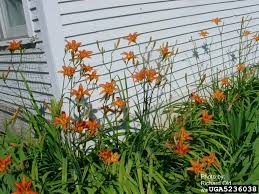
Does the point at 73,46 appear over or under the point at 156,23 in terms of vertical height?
under

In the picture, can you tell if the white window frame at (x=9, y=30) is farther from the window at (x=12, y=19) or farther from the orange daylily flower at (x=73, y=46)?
the orange daylily flower at (x=73, y=46)

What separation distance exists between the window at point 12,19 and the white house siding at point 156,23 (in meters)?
0.76

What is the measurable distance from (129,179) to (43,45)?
5.63 ft

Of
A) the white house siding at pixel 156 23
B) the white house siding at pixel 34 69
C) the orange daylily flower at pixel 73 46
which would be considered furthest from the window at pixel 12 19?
the orange daylily flower at pixel 73 46

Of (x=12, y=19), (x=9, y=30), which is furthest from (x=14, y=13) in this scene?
(x=9, y=30)

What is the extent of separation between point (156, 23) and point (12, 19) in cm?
179

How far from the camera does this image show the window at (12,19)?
399 cm

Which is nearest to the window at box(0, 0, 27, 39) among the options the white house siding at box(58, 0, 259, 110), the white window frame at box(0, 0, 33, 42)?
the white window frame at box(0, 0, 33, 42)

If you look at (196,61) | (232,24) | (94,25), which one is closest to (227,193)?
(94,25)

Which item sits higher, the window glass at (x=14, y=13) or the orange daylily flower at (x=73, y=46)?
the window glass at (x=14, y=13)

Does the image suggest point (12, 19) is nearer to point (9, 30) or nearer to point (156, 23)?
point (9, 30)

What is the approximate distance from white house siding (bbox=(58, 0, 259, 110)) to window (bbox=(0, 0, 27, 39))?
76cm

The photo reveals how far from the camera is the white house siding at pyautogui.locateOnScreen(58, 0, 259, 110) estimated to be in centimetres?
367

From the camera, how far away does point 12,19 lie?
417 cm
